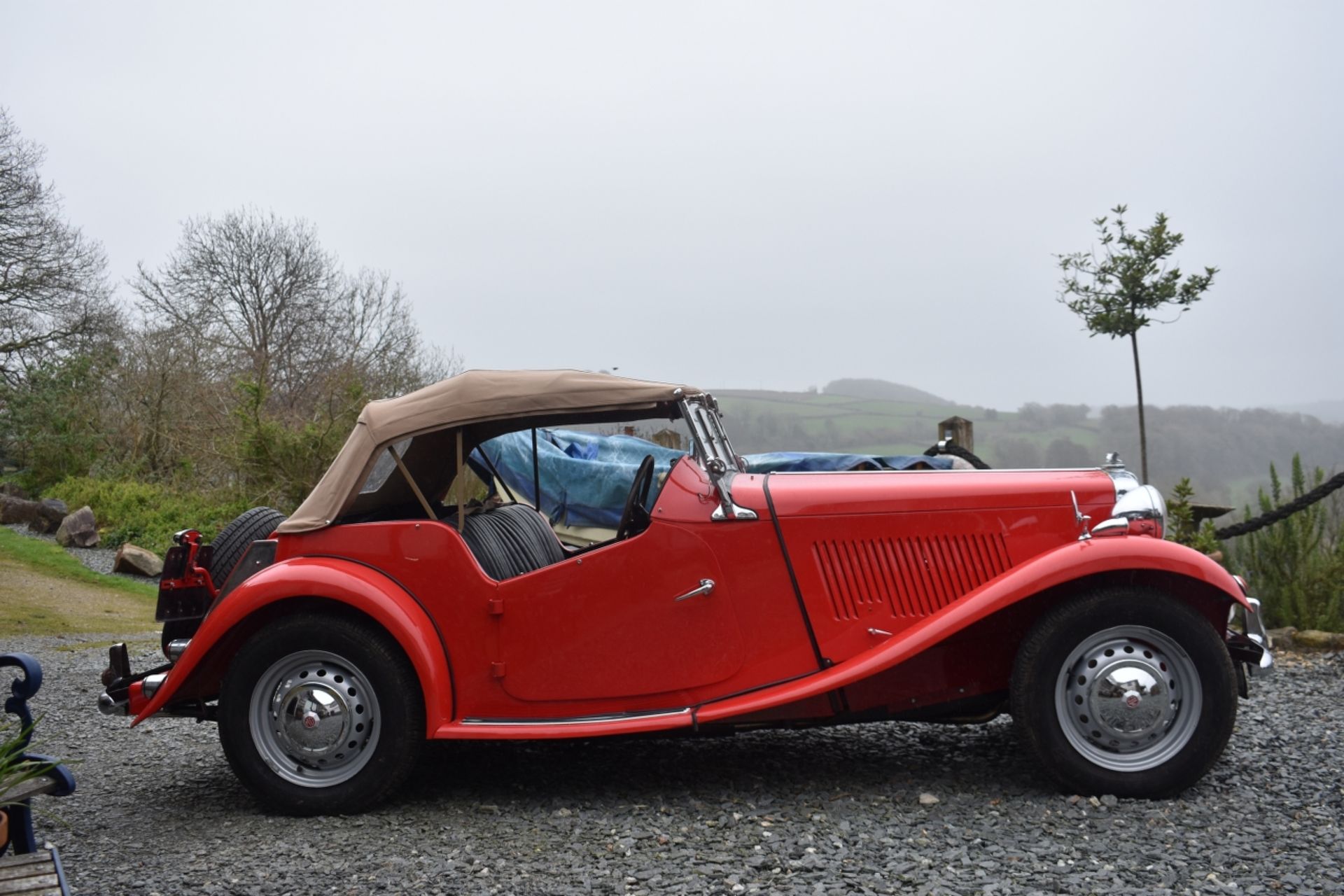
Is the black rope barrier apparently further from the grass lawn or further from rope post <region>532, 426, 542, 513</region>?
the grass lawn

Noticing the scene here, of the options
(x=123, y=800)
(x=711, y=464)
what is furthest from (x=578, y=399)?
(x=123, y=800)

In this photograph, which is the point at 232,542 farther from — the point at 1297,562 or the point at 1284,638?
the point at 1297,562

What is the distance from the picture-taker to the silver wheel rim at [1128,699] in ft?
13.0

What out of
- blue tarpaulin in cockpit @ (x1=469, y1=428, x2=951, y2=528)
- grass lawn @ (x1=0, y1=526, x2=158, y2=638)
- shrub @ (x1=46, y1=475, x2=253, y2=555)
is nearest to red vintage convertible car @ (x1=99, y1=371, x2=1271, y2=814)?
blue tarpaulin in cockpit @ (x1=469, y1=428, x2=951, y2=528)

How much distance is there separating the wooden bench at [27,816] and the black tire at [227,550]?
1154 millimetres

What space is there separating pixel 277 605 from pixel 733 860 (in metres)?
2.14

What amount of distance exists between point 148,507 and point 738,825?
56.0 feet

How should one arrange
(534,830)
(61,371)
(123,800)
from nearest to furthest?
(534,830)
(123,800)
(61,371)

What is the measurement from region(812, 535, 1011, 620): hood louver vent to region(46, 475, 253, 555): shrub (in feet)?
45.8

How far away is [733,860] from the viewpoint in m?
3.53

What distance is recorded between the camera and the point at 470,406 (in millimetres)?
4402

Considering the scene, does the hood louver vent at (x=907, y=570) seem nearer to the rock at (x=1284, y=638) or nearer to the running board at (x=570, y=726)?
the running board at (x=570, y=726)

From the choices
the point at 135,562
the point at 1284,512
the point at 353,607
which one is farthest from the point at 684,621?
the point at 135,562

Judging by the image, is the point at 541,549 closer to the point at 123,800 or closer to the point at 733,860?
the point at 733,860
